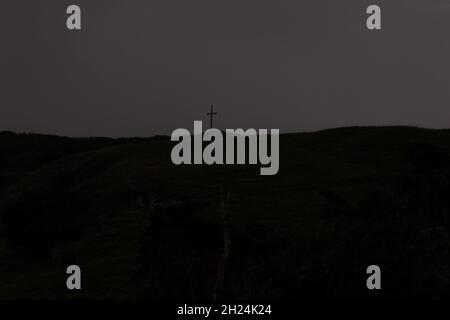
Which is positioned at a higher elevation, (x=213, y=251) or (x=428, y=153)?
(x=428, y=153)

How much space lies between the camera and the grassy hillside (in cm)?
2788

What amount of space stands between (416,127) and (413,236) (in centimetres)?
4052

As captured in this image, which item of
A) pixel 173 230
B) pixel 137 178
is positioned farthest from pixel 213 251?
pixel 137 178

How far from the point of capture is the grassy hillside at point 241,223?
27875 mm

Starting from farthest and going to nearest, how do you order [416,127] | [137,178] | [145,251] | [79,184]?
1. [416,127]
2. [79,184]
3. [137,178]
4. [145,251]

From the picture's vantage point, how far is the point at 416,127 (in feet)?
226

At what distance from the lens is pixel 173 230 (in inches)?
1358

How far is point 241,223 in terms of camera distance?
131 feet
